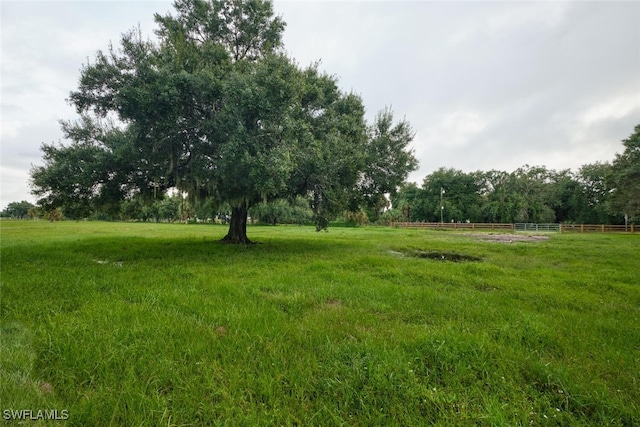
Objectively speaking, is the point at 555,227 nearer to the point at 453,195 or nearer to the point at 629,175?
the point at 629,175

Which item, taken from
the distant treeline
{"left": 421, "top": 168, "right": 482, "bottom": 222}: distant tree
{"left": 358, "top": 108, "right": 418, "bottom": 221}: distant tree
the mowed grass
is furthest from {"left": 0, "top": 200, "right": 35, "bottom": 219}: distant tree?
the mowed grass

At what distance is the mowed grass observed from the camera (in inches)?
96.3

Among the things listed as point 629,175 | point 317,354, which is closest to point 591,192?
point 629,175

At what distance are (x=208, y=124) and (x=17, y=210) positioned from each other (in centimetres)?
19156

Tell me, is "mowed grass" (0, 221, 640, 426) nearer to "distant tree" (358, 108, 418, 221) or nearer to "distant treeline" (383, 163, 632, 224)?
"distant tree" (358, 108, 418, 221)

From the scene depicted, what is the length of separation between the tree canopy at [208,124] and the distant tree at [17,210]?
168472 millimetres

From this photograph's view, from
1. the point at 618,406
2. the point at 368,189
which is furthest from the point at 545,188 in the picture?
the point at 618,406

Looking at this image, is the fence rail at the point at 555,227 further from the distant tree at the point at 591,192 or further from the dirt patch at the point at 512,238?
the distant tree at the point at 591,192

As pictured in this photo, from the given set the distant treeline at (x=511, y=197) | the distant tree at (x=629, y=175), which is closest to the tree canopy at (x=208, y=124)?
the distant tree at (x=629, y=175)

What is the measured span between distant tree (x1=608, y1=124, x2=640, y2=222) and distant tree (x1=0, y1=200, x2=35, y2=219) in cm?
19011

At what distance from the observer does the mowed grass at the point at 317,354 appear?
2447 millimetres

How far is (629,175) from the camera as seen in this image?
85.5ft

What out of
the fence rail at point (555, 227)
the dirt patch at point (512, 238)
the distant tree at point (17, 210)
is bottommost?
the dirt patch at point (512, 238)

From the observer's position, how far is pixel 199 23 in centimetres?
1245
